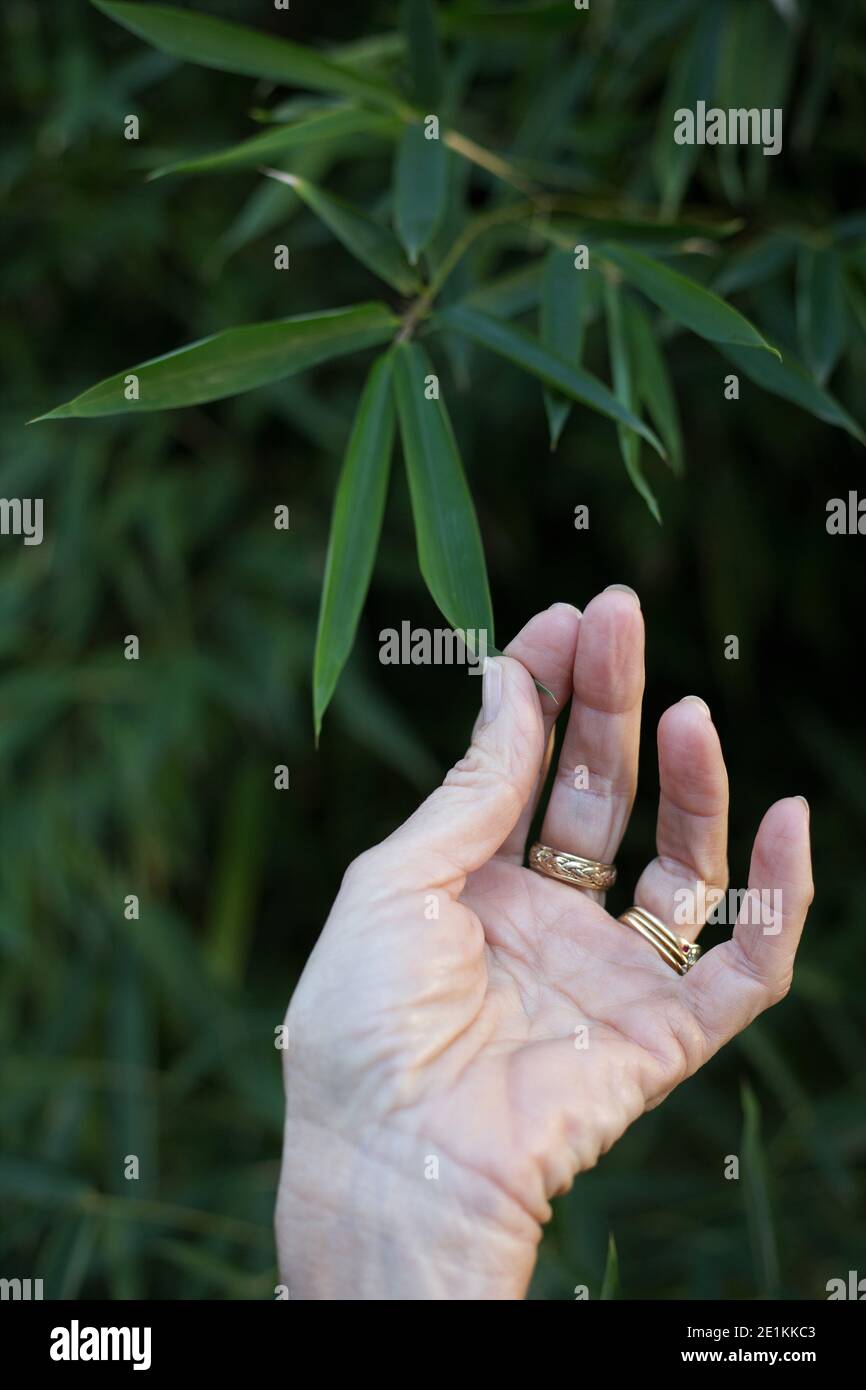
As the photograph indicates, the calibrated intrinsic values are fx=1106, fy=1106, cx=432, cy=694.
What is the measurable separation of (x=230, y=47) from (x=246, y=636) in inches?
24.8

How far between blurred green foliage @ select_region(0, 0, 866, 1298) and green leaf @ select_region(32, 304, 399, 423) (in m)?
0.50

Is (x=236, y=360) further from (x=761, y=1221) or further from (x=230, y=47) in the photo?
(x=761, y=1221)

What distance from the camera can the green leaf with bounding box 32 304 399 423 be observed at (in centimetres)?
60

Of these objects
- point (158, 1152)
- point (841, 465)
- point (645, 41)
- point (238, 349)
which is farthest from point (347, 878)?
point (158, 1152)

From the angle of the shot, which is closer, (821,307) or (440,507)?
(440,507)

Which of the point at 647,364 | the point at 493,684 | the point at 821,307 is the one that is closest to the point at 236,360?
the point at 493,684

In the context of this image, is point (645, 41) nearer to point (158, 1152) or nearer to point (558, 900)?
point (558, 900)

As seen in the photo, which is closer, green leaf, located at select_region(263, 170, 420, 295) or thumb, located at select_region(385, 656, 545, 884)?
thumb, located at select_region(385, 656, 545, 884)

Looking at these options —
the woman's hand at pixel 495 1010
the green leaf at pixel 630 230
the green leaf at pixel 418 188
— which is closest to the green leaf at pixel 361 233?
the green leaf at pixel 418 188

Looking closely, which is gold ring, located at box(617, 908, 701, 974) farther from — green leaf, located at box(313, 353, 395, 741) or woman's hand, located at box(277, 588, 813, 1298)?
green leaf, located at box(313, 353, 395, 741)

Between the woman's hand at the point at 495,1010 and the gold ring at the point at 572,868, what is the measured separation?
26mm

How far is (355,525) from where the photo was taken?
65 cm

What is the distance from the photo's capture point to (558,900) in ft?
2.09

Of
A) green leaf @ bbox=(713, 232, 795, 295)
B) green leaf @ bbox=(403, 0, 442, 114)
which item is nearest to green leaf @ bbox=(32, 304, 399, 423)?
green leaf @ bbox=(403, 0, 442, 114)
